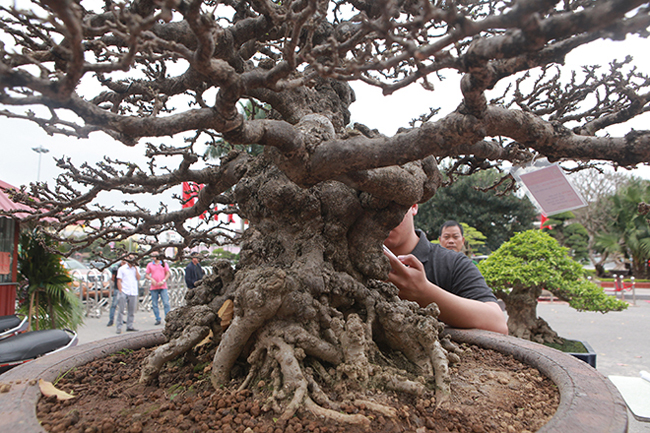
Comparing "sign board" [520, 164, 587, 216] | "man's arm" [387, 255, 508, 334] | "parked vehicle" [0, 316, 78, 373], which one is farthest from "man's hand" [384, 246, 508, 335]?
"parked vehicle" [0, 316, 78, 373]

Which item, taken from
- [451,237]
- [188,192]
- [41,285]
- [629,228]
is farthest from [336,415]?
[629,228]

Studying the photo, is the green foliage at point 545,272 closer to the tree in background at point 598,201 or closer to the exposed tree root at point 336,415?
the exposed tree root at point 336,415

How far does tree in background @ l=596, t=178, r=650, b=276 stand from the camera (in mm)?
21312

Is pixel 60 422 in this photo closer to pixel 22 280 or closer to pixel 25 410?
pixel 25 410

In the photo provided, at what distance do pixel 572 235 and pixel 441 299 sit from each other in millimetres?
27926

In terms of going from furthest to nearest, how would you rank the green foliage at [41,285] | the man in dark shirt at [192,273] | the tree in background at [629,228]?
the tree in background at [629,228], the man in dark shirt at [192,273], the green foliage at [41,285]

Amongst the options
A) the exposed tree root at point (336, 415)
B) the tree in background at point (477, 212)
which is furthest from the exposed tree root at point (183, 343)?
the tree in background at point (477, 212)

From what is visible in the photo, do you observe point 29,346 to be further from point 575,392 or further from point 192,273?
point 192,273

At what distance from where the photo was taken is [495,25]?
851mm

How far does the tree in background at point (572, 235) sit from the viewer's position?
24.8m

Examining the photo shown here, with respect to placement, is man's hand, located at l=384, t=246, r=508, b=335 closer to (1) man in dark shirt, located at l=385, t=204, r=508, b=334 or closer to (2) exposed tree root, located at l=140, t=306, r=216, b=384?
(1) man in dark shirt, located at l=385, t=204, r=508, b=334

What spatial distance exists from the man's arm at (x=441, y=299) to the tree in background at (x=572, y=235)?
25.6 meters

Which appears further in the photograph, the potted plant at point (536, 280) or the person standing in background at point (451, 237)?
the person standing in background at point (451, 237)

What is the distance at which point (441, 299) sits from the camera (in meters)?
2.25
